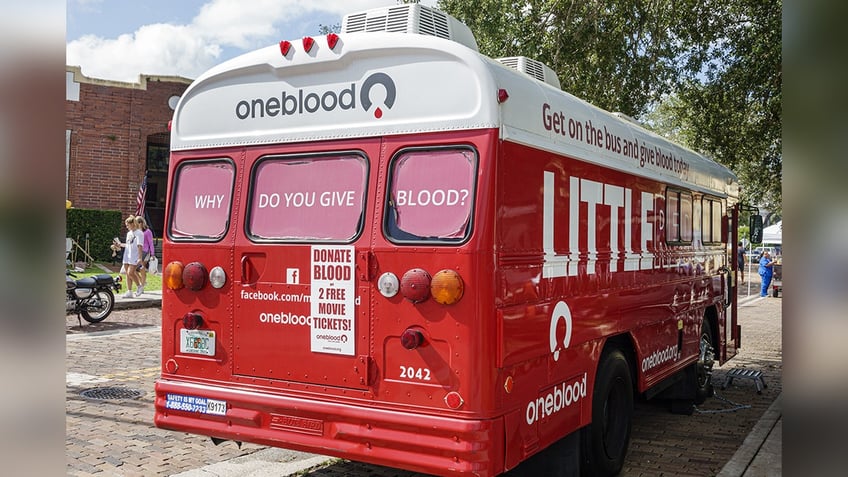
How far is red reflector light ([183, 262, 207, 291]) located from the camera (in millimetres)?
5023

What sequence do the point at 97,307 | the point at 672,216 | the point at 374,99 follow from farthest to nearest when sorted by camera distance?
1. the point at 97,307
2. the point at 672,216
3. the point at 374,99

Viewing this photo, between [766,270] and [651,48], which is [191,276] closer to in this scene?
[651,48]

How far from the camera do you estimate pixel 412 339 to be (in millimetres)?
4227

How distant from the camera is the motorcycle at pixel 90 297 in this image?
42.2 feet

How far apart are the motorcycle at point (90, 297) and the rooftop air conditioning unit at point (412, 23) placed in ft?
31.8

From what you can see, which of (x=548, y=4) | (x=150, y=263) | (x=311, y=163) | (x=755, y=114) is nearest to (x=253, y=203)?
(x=311, y=163)

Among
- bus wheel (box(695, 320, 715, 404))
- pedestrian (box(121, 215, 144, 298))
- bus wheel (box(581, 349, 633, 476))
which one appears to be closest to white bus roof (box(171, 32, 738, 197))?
bus wheel (box(581, 349, 633, 476))

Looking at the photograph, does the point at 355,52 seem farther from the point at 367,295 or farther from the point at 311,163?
the point at 367,295

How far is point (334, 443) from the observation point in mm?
4457

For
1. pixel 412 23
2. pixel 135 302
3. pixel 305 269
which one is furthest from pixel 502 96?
pixel 135 302

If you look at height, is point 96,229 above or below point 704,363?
above

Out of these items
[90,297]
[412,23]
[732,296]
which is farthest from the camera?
[90,297]

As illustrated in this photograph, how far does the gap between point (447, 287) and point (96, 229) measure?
2169 centimetres

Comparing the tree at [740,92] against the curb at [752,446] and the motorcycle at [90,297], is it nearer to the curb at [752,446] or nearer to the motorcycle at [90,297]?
the curb at [752,446]
